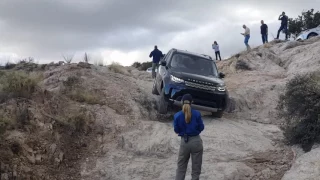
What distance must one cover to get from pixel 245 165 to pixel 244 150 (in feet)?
4.01

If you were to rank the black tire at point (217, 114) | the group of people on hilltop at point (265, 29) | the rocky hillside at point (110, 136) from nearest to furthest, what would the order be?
the rocky hillside at point (110, 136), the black tire at point (217, 114), the group of people on hilltop at point (265, 29)

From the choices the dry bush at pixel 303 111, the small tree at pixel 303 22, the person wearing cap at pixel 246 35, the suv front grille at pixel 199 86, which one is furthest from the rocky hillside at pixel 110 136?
the small tree at pixel 303 22

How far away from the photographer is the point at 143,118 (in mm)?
13109

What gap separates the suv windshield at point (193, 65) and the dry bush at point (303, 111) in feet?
9.84

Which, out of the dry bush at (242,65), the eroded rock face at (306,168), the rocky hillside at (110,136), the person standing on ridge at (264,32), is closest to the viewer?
the eroded rock face at (306,168)

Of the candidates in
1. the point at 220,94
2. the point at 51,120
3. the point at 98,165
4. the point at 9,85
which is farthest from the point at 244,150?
the point at 9,85

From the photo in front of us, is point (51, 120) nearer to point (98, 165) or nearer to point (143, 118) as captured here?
point (98, 165)

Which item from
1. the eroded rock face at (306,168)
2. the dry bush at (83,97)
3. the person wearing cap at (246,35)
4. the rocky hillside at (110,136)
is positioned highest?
the person wearing cap at (246,35)

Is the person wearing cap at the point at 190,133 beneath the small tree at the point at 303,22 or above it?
beneath

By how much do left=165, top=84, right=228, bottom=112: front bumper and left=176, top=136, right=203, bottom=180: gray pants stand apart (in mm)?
4635

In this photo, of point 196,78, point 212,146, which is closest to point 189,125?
point 212,146

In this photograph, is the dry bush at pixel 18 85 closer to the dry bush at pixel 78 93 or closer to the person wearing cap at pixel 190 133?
the dry bush at pixel 78 93

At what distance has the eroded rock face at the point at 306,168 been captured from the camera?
8828 mm

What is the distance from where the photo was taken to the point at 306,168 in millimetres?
9172
